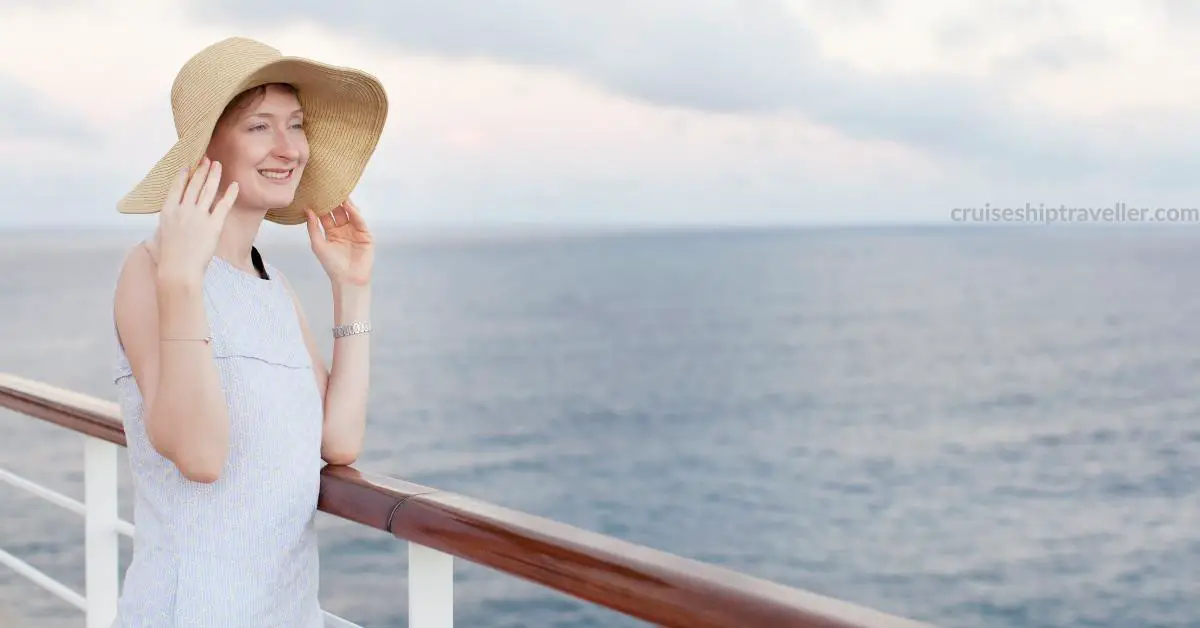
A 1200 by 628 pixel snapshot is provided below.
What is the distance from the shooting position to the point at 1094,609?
830 inches

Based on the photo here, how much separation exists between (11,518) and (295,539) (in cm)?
2112

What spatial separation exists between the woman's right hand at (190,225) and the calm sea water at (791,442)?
16.2 meters

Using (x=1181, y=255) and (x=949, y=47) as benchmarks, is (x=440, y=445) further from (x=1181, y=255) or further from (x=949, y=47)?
(x=1181, y=255)

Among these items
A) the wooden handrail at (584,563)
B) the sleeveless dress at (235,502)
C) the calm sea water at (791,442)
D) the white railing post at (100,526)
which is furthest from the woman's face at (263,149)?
the calm sea water at (791,442)

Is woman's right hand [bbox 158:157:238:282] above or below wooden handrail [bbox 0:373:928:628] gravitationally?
above

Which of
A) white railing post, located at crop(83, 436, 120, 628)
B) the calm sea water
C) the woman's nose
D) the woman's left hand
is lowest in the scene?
the calm sea water

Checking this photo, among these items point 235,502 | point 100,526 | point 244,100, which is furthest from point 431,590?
point 100,526

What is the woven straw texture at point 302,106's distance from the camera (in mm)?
1322

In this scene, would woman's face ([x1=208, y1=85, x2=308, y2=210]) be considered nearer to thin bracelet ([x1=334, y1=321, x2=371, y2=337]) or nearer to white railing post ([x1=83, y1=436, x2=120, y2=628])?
thin bracelet ([x1=334, y1=321, x2=371, y2=337])

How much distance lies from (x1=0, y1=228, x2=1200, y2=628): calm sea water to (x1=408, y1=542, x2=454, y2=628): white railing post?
52.4ft

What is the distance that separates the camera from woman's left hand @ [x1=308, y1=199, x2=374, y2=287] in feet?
5.42

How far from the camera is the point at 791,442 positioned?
1215 inches

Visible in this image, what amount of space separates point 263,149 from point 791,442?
3025 cm

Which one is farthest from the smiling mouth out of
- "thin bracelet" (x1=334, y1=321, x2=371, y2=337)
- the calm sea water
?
the calm sea water
